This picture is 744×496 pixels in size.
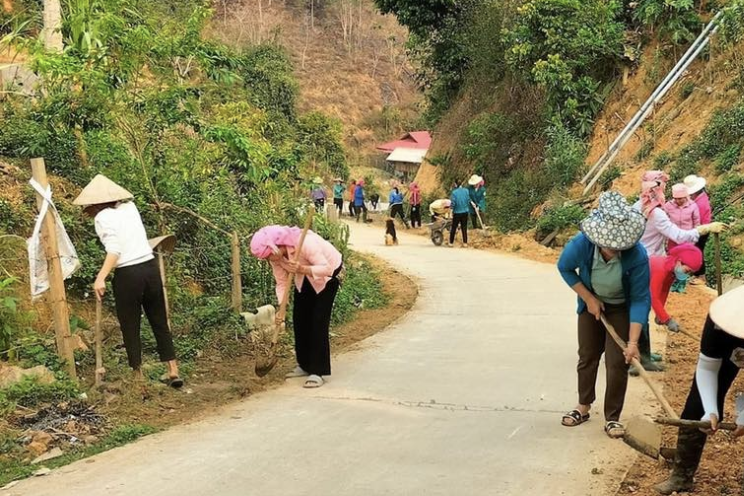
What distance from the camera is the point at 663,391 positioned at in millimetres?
6363

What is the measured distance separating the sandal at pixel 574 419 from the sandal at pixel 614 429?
0.27m

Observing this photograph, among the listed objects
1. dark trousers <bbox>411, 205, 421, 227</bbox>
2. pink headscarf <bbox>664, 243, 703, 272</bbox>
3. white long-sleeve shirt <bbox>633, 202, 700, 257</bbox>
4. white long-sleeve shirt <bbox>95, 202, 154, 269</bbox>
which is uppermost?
white long-sleeve shirt <bbox>95, 202, 154, 269</bbox>

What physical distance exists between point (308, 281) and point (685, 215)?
13.0ft

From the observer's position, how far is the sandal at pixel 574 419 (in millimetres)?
5496

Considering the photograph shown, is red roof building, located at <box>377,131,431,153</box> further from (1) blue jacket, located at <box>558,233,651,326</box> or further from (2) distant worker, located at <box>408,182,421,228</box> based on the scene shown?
(1) blue jacket, located at <box>558,233,651,326</box>

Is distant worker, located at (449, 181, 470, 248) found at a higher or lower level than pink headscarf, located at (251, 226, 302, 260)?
lower

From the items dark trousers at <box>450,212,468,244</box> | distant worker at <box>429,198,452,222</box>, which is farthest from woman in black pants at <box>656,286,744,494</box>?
distant worker at <box>429,198,452,222</box>

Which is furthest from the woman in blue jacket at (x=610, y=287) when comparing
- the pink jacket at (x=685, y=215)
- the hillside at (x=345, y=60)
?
the hillside at (x=345, y=60)

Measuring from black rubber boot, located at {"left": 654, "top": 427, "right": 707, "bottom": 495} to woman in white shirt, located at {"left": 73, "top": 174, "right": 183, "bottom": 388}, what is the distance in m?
4.01

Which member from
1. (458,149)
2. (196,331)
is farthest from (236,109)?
(458,149)

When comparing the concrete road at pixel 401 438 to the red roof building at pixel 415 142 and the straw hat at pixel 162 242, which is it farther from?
the red roof building at pixel 415 142

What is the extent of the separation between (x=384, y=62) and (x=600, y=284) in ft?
206

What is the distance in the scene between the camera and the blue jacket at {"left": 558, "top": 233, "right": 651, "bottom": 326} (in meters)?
4.97

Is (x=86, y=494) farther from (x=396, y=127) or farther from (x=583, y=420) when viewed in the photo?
(x=396, y=127)
